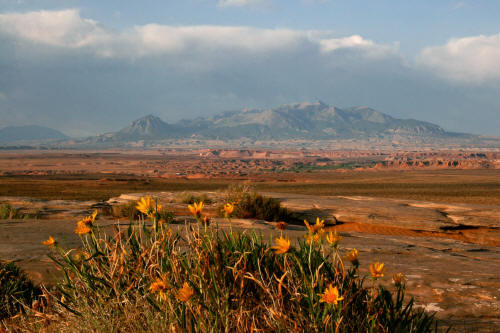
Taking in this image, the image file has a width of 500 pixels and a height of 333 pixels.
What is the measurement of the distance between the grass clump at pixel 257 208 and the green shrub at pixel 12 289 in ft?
31.5

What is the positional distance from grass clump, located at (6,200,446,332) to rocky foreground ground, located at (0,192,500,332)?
394mm

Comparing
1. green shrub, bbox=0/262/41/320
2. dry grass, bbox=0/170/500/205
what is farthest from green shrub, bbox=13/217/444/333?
dry grass, bbox=0/170/500/205

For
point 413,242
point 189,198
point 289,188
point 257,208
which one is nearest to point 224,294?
point 413,242

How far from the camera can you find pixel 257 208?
14.6m

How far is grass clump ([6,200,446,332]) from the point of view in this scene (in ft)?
7.13

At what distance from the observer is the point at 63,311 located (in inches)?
113

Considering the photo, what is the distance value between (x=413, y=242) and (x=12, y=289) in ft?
25.7

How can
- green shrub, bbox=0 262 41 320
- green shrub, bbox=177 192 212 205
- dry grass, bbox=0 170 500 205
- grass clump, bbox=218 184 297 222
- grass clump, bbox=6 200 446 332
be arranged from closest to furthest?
grass clump, bbox=6 200 446 332 < green shrub, bbox=0 262 41 320 < grass clump, bbox=218 184 297 222 < green shrub, bbox=177 192 212 205 < dry grass, bbox=0 170 500 205

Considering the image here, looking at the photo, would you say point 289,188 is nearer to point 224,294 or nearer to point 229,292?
point 229,292

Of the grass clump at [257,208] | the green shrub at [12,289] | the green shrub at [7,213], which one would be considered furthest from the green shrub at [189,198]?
the green shrub at [12,289]

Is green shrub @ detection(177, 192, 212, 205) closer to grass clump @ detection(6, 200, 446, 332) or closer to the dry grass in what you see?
the dry grass

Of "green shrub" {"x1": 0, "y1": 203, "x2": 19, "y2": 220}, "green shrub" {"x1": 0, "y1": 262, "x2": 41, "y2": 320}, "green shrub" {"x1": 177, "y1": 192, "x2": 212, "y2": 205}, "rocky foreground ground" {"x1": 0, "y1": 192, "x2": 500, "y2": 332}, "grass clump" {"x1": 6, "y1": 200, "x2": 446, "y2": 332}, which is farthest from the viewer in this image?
"green shrub" {"x1": 177, "y1": 192, "x2": 212, "y2": 205}

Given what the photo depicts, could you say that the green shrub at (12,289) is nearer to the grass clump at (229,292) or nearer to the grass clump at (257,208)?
the grass clump at (229,292)

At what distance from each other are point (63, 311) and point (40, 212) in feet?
42.3
